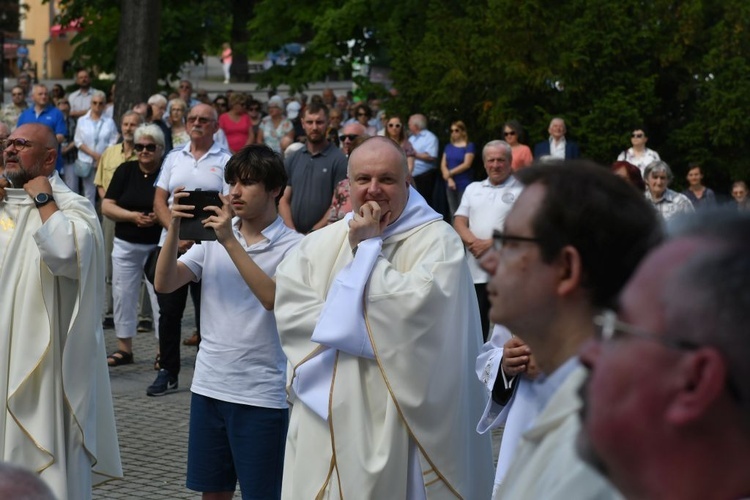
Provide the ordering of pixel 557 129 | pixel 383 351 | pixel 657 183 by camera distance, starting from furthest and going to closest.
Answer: pixel 557 129, pixel 657 183, pixel 383 351

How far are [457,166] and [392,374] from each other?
12.6 m

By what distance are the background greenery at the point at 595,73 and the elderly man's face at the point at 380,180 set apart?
492 inches

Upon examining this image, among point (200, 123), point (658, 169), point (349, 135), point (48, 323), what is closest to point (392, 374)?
point (48, 323)

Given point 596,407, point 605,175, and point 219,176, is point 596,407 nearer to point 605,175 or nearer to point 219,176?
point 605,175

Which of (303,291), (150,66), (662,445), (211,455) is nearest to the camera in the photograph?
(662,445)

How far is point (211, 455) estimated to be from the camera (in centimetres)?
550

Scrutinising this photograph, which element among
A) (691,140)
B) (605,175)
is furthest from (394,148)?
(691,140)

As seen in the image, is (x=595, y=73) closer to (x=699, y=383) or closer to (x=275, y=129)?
(x=275, y=129)

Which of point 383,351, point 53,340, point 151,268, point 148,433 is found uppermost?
point 383,351

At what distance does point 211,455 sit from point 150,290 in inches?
231

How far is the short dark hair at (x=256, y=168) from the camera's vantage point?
18.3ft

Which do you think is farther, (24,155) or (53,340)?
(24,155)

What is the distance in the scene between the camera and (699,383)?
1488 mm

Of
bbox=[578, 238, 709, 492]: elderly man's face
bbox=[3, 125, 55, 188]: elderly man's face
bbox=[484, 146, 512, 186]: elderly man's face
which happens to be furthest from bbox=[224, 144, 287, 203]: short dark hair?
bbox=[484, 146, 512, 186]: elderly man's face
